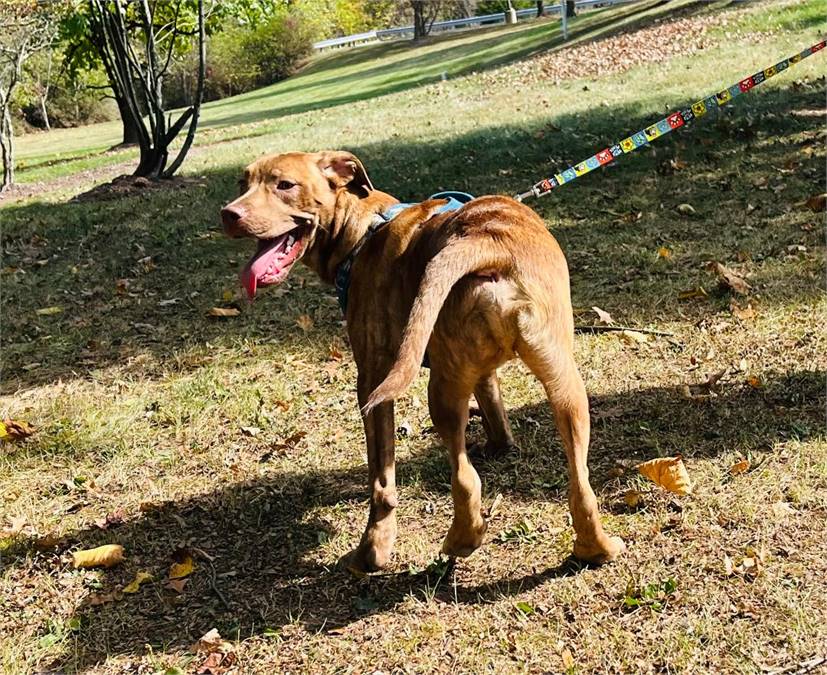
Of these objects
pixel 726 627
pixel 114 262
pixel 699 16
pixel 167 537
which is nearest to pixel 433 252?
pixel 726 627

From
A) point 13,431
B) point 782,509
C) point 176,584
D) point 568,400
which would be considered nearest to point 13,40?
point 13,431

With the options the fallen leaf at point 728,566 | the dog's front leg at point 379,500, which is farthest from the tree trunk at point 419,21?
the fallen leaf at point 728,566

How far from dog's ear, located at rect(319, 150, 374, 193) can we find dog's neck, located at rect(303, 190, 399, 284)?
6 cm

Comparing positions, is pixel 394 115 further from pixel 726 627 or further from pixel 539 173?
pixel 726 627

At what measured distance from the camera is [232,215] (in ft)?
12.1

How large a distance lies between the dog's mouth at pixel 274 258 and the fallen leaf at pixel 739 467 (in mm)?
2318

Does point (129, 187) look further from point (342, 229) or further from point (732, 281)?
point (342, 229)

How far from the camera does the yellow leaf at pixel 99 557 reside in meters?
3.95

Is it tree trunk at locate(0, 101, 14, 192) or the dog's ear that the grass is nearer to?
the dog's ear

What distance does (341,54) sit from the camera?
52.7 m

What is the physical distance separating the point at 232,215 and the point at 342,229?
554 millimetres

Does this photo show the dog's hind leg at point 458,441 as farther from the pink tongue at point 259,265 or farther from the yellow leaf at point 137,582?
the yellow leaf at point 137,582

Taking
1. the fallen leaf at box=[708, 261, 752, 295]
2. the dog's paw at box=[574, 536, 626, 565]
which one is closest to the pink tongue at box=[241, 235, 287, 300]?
the dog's paw at box=[574, 536, 626, 565]

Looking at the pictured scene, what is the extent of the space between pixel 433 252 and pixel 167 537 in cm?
207
